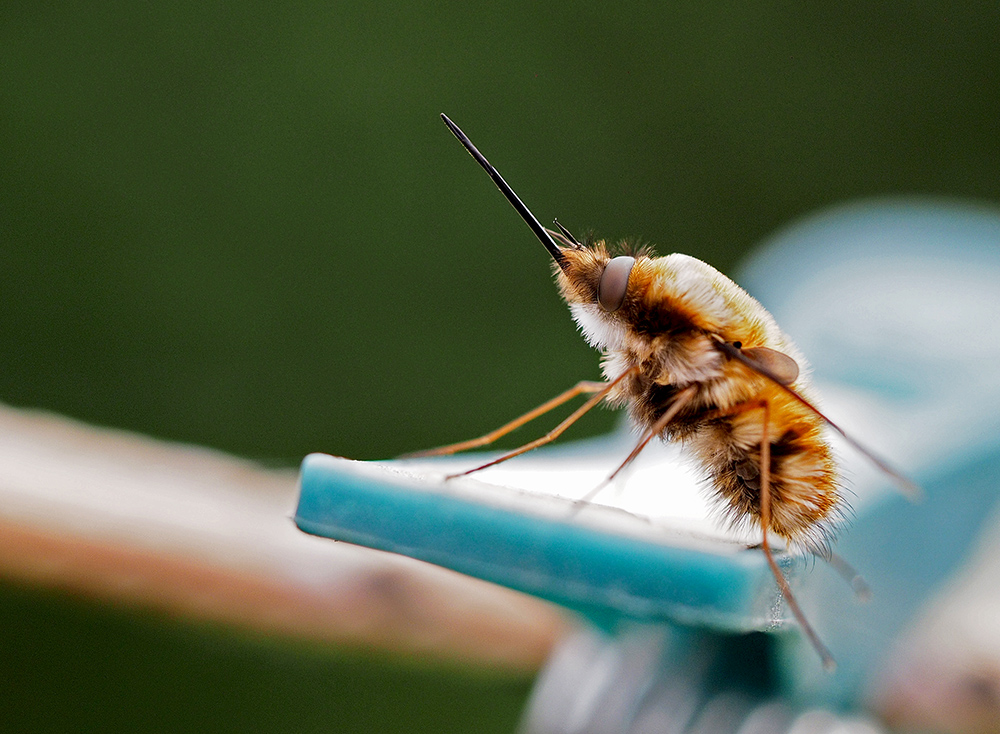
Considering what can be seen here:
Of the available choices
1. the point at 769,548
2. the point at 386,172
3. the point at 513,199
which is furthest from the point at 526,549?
the point at 386,172

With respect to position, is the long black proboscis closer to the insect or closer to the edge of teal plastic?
the insect

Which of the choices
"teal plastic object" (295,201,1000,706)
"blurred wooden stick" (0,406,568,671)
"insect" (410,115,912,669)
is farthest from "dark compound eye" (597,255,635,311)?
"blurred wooden stick" (0,406,568,671)

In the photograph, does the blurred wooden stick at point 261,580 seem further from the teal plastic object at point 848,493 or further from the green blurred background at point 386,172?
the green blurred background at point 386,172

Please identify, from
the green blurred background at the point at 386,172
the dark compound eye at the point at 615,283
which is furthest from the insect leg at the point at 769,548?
the green blurred background at the point at 386,172

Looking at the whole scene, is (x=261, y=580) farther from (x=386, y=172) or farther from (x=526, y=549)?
(x=386, y=172)

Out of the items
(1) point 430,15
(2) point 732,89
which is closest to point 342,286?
(1) point 430,15

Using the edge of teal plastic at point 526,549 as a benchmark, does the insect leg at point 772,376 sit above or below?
above

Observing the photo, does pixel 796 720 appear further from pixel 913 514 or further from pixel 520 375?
pixel 520 375
